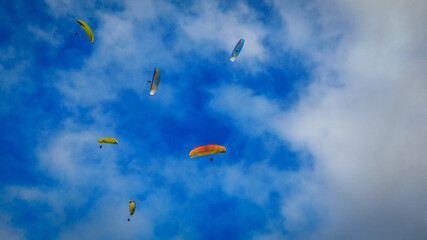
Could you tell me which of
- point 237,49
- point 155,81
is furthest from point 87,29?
point 237,49

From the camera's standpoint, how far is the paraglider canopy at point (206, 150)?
43125 mm

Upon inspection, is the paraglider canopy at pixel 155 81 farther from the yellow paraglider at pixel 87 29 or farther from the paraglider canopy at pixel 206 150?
the yellow paraglider at pixel 87 29

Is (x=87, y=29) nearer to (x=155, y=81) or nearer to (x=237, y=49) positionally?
(x=155, y=81)

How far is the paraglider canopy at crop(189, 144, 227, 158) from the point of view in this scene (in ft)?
141

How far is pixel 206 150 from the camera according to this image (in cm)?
4347

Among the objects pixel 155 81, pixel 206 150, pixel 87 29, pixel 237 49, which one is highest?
pixel 87 29

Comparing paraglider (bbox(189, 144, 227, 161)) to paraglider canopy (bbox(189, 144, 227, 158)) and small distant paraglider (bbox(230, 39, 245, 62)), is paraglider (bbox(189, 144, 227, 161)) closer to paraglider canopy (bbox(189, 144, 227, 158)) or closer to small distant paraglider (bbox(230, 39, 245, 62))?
paraglider canopy (bbox(189, 144, 227, 158))

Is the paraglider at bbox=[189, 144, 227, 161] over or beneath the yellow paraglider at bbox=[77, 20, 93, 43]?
beneath

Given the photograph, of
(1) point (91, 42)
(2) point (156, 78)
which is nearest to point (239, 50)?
(2) point (156, 78)

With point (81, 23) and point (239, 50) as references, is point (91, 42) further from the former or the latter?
point (239, 50)

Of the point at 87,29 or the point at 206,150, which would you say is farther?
the point at 206,150

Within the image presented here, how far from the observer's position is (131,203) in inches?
1902

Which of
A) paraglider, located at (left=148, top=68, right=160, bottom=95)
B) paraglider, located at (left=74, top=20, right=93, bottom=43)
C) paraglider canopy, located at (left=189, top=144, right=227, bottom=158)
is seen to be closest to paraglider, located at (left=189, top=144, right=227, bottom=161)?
paraglider canopy, located at (left=189, top=144, right=227, bottom=158)

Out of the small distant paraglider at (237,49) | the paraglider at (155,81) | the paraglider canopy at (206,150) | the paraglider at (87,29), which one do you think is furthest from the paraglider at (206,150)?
the paraglider at (87,29)
